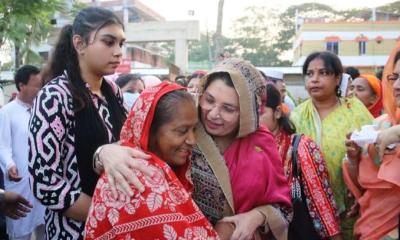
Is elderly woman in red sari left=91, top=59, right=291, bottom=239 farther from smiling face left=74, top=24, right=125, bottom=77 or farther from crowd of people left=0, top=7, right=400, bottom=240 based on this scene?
smiling face left=74, top=24, right=125, bottom=77

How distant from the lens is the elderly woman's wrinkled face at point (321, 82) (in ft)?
11.1

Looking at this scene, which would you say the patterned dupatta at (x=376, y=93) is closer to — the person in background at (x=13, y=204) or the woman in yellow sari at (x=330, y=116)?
the woman in yellow sari at (x=330, y=116)

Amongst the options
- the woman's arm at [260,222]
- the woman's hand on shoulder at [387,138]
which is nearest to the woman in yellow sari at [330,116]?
the woman's hand on shoulder at [387,138]

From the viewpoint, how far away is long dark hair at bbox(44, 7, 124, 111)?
2109mm

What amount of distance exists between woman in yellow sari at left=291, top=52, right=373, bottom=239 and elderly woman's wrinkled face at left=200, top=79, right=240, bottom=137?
142 centimetres

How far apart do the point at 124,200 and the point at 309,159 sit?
5.35 ft

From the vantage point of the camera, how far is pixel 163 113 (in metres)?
1.77

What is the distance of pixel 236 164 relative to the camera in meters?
2.04

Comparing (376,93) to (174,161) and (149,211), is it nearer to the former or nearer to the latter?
(174,161)

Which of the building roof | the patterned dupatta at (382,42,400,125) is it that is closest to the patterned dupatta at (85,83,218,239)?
the patterned dupatta at (382,42,400,125)

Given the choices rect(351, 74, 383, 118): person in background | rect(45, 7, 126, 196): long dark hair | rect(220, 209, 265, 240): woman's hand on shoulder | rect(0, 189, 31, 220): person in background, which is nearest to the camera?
rect(220, 209, 265, 240): woman's hand on shoulder

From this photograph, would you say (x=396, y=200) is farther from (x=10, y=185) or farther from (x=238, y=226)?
(x=10, y=185)

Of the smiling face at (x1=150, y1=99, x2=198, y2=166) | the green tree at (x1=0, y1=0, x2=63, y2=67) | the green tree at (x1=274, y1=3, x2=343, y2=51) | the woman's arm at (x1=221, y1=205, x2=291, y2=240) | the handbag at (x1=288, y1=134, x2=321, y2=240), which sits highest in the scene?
the green tree at (x1=274, y1=3, x2=343, y2=51)

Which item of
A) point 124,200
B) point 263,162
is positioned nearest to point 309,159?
point 263,162
